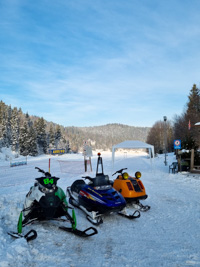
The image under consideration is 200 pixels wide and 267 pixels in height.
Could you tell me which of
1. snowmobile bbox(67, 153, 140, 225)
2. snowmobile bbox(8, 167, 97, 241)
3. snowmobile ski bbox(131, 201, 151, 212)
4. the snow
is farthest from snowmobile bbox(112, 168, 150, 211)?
snowmobile bbox(8, 167, 97, 241)

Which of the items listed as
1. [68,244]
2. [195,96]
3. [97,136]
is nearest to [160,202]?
[68,244]

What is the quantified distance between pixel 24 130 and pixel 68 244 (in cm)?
5531

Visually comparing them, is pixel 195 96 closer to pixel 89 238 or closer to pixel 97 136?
pixel 89 238

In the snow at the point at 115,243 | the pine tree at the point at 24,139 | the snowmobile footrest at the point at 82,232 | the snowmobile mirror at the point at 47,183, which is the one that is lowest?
the snow at the point at 115,243

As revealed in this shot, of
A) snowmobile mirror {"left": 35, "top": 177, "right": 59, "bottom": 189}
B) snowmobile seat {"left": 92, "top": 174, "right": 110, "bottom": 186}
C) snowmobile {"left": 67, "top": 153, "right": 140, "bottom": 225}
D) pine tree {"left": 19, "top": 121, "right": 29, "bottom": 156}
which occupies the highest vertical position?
pine tree {"left": 19, "top": 121, "right": 29, "bottom": 156}

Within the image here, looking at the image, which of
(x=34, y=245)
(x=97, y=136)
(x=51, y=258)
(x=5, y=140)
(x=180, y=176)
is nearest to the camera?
(x=51, y=258)

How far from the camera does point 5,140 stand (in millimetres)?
64750

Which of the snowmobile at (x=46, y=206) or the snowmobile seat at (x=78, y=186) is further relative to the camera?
the snowmobile seat at (x=78, y=186)

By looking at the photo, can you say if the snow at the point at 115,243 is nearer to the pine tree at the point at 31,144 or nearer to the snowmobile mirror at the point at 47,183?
the snowmobile mirror at the point at 47,183

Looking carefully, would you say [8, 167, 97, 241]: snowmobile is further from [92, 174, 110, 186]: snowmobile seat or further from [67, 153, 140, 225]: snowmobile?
[92, 174, 110, 186]: snowmobile seat

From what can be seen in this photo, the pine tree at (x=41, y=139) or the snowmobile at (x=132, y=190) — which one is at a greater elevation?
the pine tree at (x=41, y=139)

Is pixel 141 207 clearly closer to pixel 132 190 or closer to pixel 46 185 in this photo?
pixel 132 190

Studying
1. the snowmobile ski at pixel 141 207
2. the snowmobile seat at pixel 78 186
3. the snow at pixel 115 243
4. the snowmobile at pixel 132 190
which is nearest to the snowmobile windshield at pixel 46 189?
the snow at pixel 115 243

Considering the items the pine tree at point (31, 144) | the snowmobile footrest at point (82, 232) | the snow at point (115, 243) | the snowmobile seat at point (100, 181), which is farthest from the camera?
the pine tree at point (31, 144)
